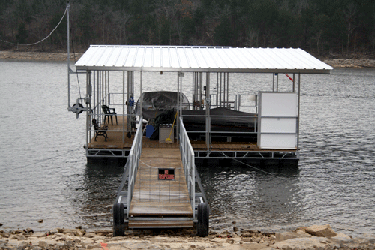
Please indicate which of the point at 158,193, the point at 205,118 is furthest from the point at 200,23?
the point at 158,193

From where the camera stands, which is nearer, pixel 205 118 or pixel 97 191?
pixel 97 191

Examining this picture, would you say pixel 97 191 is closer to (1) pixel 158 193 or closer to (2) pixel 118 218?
(1) pixel 158 193

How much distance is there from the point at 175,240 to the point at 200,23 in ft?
298

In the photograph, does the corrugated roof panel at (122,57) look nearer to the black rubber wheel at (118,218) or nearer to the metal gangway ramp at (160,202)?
the metal gangway ramp at (160,202)

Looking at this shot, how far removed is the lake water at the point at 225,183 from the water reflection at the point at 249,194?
0.08ft

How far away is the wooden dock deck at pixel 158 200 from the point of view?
10.3 meters

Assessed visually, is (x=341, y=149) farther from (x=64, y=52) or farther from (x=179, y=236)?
(x=64, y=52)

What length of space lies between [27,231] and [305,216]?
19.8ft

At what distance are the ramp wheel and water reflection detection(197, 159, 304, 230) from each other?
1.41 m

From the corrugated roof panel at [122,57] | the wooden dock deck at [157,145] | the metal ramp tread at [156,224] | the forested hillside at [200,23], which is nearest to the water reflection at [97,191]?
the wooden dock deck at [157,145]

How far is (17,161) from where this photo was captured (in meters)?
17.8

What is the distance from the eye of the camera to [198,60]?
701 inches

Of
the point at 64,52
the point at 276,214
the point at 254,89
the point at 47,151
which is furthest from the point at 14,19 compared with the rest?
the point at 276,214

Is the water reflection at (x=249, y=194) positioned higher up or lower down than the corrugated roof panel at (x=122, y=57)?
lower down
